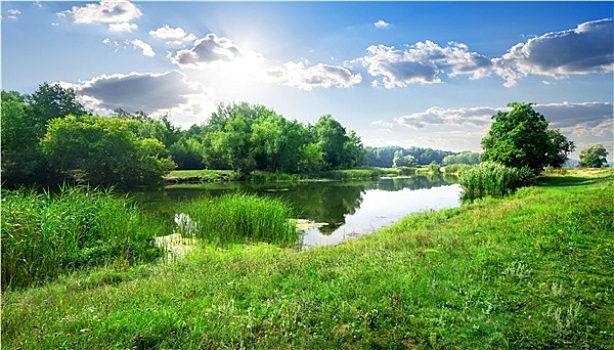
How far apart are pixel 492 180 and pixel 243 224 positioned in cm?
1956

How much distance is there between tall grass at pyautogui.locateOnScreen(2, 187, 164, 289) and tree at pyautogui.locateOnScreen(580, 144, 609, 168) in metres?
64.1

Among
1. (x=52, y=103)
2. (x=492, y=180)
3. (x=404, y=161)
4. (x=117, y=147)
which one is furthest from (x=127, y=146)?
(x=404, y=161)

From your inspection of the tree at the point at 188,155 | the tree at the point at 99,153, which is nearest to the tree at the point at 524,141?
the tree at the point at 99,153

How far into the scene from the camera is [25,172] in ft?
114

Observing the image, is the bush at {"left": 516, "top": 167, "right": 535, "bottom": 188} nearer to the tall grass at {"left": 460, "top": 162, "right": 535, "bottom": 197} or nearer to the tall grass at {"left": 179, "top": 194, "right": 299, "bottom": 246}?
the tall grass at {"left": 460, "top": 162, "right": 535, "bottom": 197}

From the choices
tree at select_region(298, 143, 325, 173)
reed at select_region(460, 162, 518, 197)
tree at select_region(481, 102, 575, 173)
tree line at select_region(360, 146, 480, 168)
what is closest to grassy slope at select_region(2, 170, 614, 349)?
reed at select_region(460, 162, 518, 197)

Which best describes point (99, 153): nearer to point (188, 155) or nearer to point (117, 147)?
point (117, 147)

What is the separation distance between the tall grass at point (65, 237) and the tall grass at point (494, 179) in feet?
73.8

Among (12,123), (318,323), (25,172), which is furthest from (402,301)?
(12,123)

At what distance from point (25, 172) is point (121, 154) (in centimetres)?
1058

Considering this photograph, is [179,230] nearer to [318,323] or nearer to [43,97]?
[318,323]

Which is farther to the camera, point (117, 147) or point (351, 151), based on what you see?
point (351, 151)

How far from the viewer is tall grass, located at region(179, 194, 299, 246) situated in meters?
12.7

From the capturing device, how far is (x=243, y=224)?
1323cm
